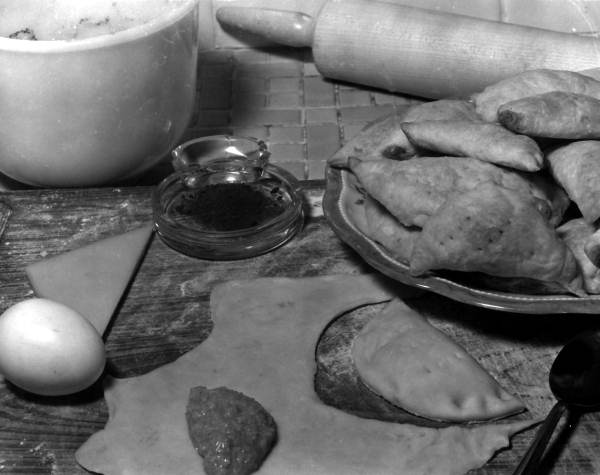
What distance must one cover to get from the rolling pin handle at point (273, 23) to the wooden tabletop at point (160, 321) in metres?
0.66

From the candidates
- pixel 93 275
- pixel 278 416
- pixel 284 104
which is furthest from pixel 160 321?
pixel 284 104

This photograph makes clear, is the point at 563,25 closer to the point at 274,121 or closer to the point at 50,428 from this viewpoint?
the point at 274,121

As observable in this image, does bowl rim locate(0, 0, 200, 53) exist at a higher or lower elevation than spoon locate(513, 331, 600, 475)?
higher

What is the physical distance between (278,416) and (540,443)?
29 cm

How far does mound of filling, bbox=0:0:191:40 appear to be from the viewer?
150cm

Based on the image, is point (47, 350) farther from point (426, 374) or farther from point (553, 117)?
point (553, 117)

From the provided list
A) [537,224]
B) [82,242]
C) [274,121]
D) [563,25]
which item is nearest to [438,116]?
[537,224]

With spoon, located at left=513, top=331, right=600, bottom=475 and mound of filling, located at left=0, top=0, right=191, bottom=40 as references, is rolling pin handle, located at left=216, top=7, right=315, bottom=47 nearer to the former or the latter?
mound of filling, located at left=0, top=0, right=191, bottom=40

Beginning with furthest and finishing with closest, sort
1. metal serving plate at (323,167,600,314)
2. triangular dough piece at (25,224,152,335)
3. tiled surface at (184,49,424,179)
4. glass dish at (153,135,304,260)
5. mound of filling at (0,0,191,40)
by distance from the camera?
tiled surface at (184,49,424,179) → mound of filling at (0,0,191,40) → glass dish at (153,135,304,260) → triangular dough piece at (25,224,152,335) → metal serving plate at (323,167,600,314)

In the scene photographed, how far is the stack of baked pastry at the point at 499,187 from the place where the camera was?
959 millimetres

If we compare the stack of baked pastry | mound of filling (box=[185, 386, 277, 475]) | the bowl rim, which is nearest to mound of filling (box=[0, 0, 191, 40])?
the bowl rim

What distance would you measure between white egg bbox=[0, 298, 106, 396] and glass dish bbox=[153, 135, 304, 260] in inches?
11.9

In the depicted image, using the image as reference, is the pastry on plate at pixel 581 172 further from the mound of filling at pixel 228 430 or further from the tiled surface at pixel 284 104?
the tiled surface at pixel 284 104

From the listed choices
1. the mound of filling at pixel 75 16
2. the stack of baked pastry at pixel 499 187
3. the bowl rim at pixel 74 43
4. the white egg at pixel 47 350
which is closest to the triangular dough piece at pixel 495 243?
the stack of baked pastry at pixel 499 187
